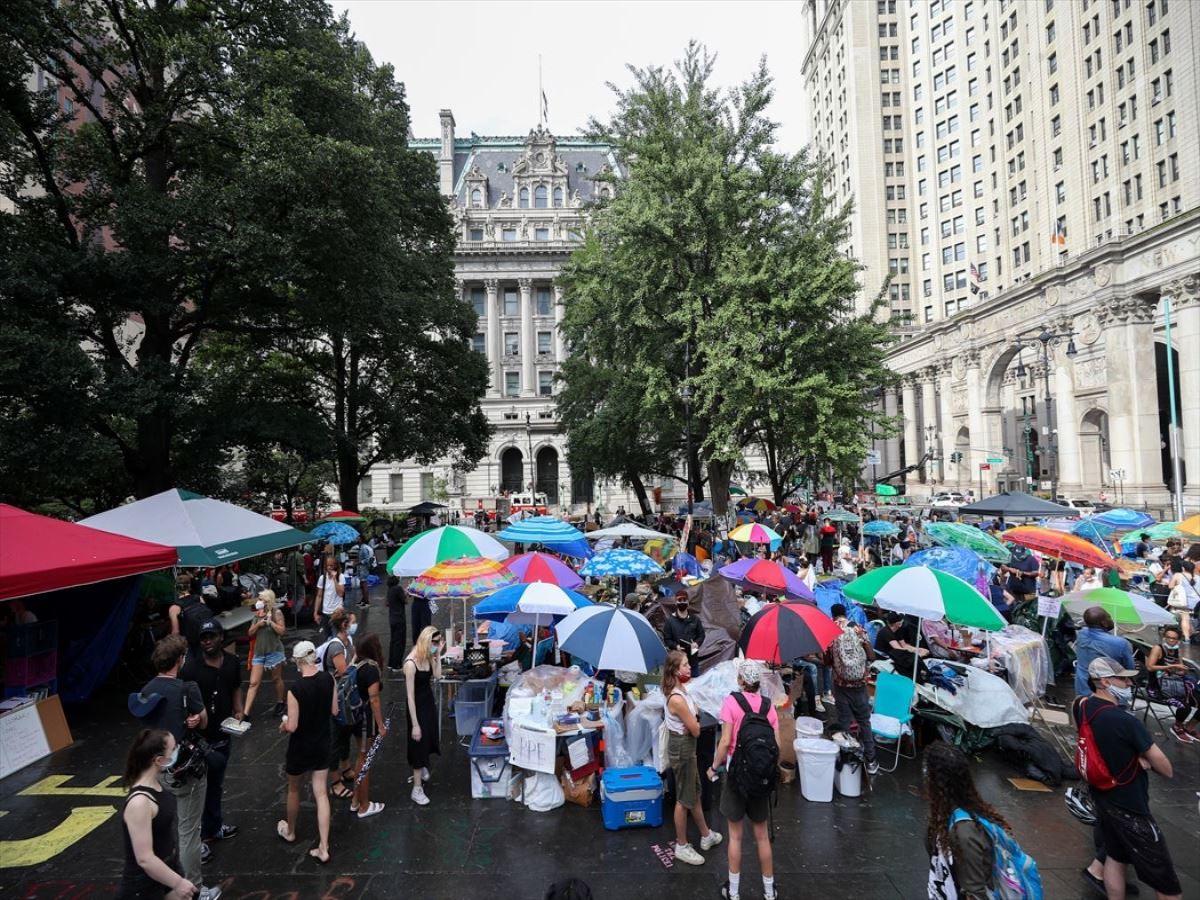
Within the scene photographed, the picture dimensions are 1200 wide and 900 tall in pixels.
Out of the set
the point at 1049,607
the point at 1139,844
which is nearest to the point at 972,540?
the point at 1049,607

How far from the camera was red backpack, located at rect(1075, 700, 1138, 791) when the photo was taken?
15.3 ft

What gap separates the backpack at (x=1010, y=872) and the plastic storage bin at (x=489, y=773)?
191 inches

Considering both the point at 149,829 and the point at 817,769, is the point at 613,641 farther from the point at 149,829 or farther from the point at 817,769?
the point at 149,829

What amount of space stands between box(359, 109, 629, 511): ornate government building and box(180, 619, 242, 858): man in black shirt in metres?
54.7

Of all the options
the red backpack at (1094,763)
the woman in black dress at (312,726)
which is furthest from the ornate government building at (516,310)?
the red backpack at (1094,763)

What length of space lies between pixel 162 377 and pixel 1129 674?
61.3 feet

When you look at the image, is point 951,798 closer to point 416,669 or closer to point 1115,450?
point 416,669

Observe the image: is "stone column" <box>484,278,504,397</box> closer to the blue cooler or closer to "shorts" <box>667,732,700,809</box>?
the blue cooler

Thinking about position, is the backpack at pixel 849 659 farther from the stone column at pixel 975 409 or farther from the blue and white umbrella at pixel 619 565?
the stone column at pixel 975 409

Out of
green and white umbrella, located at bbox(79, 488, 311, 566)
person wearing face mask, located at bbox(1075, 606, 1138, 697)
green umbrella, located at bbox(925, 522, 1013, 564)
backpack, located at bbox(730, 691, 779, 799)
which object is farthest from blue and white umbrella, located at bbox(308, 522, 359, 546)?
person wearing face mask, located at bbox(1075, 606, 1138, 697)

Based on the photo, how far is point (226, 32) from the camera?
53.5 feet

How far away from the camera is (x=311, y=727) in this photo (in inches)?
226

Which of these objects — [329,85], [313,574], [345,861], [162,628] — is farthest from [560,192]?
[345,861]

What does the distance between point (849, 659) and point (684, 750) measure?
2592 mm
